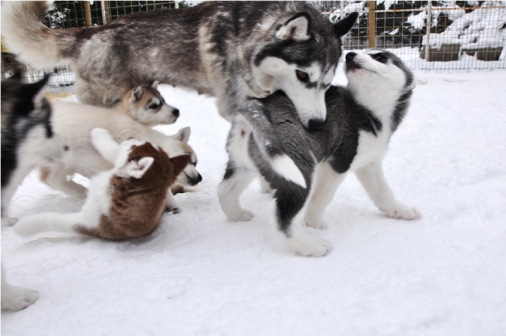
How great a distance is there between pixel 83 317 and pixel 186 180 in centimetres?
223

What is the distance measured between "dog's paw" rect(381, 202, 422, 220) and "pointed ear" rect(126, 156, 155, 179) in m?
2.04

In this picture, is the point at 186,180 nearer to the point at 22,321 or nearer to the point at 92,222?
the point at 92,222

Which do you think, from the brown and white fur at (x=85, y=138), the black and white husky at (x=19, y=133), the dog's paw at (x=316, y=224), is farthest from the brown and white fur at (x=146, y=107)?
the dog's paw at (x=316, y=224)

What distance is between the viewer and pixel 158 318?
2.30m

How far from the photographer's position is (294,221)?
3.03m

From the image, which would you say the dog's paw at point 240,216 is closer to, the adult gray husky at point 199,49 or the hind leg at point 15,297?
the adult gray husky at point 199,49

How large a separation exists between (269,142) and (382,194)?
1345mm

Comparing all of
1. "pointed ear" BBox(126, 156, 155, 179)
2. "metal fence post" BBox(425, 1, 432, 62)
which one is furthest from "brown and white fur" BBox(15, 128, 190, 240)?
"metal fence post" BBox(425, 1, 432, 62)

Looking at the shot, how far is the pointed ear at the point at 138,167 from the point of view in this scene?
10.6ft

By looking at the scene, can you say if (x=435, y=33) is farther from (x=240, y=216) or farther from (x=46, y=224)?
(x=46, y=224)

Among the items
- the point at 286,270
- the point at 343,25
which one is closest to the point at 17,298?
the point at 286,270

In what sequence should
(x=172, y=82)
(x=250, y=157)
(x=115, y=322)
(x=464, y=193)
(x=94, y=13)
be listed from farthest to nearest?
(x=94, y=13) → (x=172, y=82) → (x=464, y=193) → (x=250, y=157) → (x=115, y=322)

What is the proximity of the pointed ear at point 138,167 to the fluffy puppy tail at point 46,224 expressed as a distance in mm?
535

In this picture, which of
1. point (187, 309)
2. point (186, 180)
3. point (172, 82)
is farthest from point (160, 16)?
point (187, 309)
